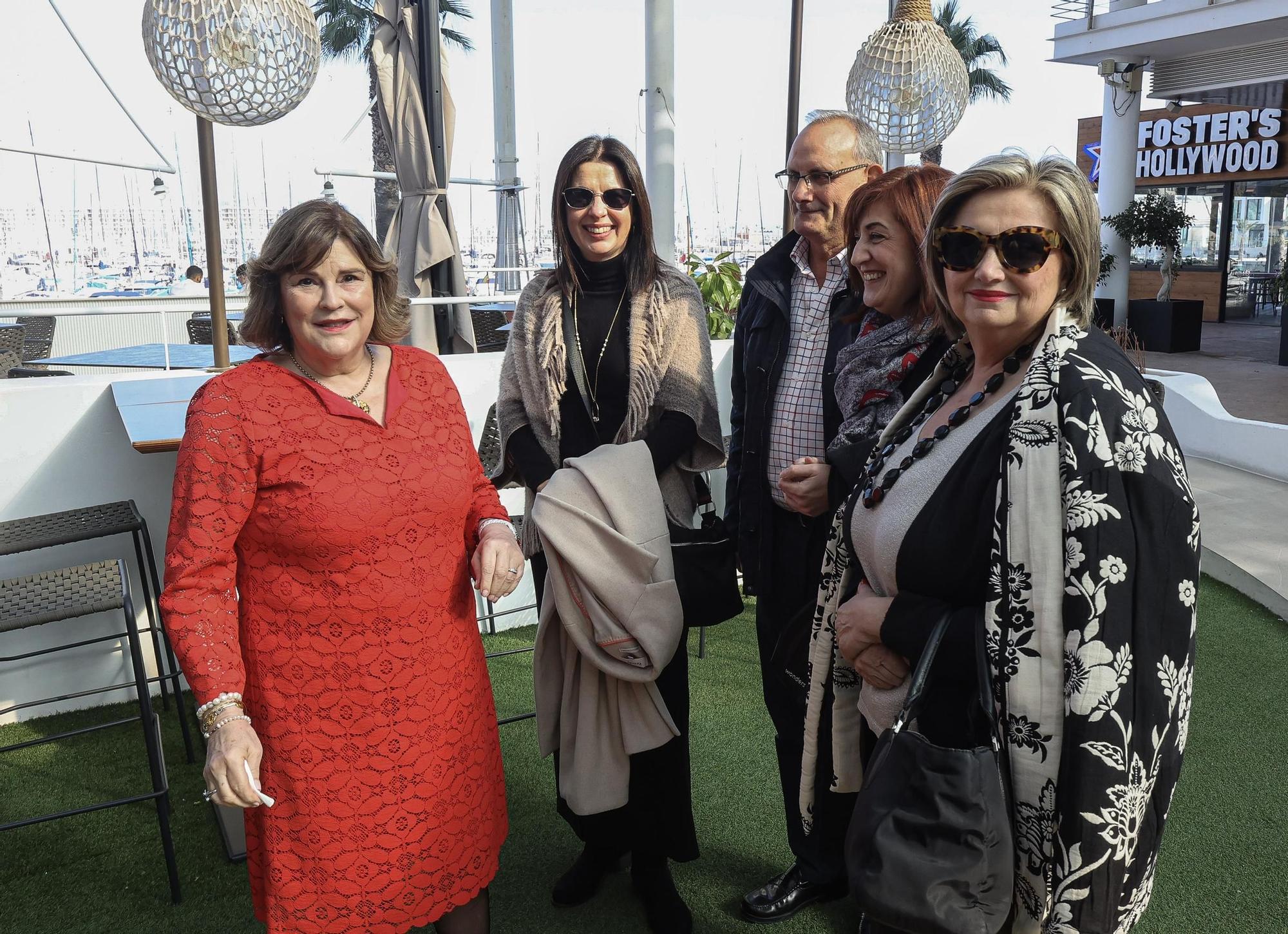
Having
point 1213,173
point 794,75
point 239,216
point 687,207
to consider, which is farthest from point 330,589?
point 1213,173

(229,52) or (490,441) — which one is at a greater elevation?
(229,52)

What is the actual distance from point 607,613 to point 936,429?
3.16 feet

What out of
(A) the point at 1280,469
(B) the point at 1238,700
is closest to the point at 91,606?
(B) the point at 1238,700

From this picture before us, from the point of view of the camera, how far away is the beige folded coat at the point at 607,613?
86.9 inches

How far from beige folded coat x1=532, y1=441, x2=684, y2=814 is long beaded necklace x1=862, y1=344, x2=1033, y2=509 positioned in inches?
27.4

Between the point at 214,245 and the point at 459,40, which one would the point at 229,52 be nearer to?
the point at 214,245

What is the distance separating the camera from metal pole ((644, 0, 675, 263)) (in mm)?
6223

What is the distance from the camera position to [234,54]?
3408 millimetres

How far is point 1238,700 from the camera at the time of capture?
3.89 meters

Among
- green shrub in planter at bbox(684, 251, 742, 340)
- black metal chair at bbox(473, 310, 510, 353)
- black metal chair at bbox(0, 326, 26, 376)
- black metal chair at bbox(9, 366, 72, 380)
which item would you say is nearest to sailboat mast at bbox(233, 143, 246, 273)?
black metal chair at bbox(0, 326, 26, 376)

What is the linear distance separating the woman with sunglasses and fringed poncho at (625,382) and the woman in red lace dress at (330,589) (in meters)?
0.57

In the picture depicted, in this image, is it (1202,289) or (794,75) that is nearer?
(794,75)

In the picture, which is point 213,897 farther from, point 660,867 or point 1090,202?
point 1090,202

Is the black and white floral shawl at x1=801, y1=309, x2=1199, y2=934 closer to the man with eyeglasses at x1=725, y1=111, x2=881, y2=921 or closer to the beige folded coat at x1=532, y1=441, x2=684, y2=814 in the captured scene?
the man with eyeglasses at x1=725, y1=111, x2=881, y2=921
